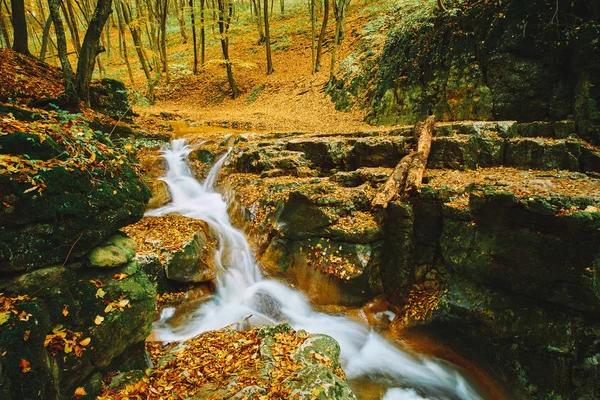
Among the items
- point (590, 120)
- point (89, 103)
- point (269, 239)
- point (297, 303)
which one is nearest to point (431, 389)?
point (297, 303)

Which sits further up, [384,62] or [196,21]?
[196,21]

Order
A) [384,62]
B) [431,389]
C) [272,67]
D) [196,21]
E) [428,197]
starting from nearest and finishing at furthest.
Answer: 1. [431,389]
2. [428,197]
3. [384,62]
4. [196,21]
5. [272,67]

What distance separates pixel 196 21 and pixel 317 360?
22.0 meters

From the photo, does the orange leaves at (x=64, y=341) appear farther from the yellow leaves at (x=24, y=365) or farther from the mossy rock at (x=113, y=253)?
the mossy rock at (x=113, y=253)

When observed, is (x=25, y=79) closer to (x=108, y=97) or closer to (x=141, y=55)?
(x=108, y=97)

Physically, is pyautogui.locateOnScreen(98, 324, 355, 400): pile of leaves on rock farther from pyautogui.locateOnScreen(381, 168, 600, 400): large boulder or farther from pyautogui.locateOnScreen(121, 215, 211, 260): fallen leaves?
pyautogui.locateOnScreen(381, 168, 600, 400): large boulder

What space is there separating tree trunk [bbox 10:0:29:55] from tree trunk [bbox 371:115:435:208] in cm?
1340

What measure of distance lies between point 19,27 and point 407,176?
14030 millimetres

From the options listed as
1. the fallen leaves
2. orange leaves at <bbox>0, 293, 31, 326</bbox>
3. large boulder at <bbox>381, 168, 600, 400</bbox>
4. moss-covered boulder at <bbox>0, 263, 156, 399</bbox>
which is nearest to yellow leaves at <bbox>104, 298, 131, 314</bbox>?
moss-covered boulder at <bbox>0, 263, 156, 399</bbox>

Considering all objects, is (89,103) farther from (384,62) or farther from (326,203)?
(384,62)

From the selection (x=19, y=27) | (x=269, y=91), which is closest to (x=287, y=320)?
(x=19, y=27)

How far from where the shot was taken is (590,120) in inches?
274

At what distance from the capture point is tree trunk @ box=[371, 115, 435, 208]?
6.48 m

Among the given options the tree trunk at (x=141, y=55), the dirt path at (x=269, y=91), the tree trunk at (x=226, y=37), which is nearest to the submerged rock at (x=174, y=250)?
the dirt path at (x=269, y=91)
